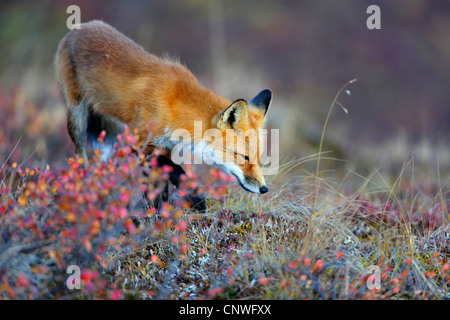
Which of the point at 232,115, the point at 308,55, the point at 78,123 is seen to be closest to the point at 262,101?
the point at 232,115

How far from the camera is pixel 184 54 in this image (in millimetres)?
12977

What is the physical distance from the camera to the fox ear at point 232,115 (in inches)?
→ 164

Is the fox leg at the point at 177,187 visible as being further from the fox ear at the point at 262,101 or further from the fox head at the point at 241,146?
the fox ear at the point at 262,101

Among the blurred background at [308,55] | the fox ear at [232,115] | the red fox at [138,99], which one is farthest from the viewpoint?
the blurred background at [308,55]

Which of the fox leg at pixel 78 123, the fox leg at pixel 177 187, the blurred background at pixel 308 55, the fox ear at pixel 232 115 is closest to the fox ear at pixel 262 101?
the fox ear at pixel 232 115

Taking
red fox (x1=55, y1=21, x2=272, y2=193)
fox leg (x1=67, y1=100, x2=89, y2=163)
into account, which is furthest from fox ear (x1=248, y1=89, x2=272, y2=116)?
fox leg (x1=67, y1=100, x2=89, y2=163)

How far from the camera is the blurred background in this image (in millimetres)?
10062

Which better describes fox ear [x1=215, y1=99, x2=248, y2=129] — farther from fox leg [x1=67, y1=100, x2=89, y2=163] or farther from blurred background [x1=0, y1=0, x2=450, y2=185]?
blurred background [x1=0, y1=0, x2=450, y2=185]

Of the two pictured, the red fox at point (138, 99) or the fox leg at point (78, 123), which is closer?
the red fox at point (138, 99)

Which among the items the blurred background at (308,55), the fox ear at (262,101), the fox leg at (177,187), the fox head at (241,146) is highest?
the blurred background at (308,55)

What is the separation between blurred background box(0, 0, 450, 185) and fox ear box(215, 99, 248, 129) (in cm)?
509
